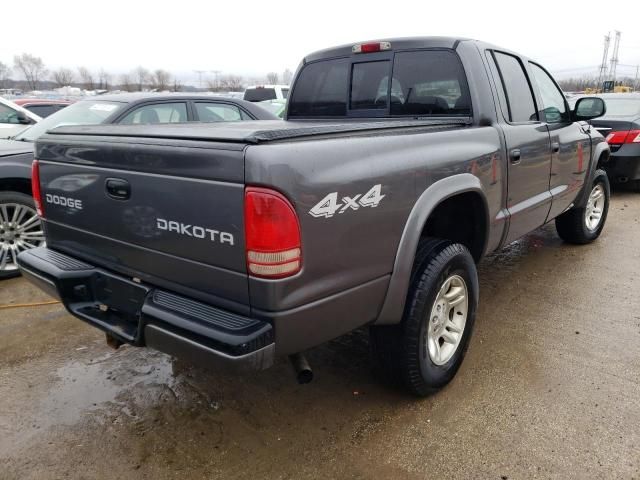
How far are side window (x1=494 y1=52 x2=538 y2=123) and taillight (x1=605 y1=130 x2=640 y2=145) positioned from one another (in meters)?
4.72

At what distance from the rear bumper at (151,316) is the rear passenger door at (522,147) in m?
2.20

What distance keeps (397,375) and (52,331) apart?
8.42ft

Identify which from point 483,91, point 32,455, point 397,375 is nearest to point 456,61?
point 483,91

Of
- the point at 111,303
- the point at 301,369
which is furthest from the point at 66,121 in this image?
the point at 301,369

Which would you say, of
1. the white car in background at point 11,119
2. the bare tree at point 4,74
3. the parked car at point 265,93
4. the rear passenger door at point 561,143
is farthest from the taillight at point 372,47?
the bare tree at point 4,74

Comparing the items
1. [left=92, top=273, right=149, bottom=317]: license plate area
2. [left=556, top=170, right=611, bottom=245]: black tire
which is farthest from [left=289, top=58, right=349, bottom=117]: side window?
[left=556, top=170, right=611, bottom=245]: black tire

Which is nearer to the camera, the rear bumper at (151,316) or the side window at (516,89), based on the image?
the rear bumper at (151,316)

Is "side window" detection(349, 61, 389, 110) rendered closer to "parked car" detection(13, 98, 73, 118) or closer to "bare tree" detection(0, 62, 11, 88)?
"parked car" detection(13, 98, 73, 118)

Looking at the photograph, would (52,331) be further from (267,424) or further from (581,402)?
(581,402)

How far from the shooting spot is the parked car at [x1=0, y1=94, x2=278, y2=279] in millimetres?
4547

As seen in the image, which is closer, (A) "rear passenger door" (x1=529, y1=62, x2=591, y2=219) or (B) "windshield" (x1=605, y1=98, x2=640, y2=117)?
(A) "rear passenger door" (x1=529, y1=62, x2=591, y2=219)

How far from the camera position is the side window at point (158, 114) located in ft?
17.4

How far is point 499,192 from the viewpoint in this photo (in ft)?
10.5

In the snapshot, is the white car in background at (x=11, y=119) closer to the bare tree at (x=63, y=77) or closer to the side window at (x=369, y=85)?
the side window at (x=369, y=85)
